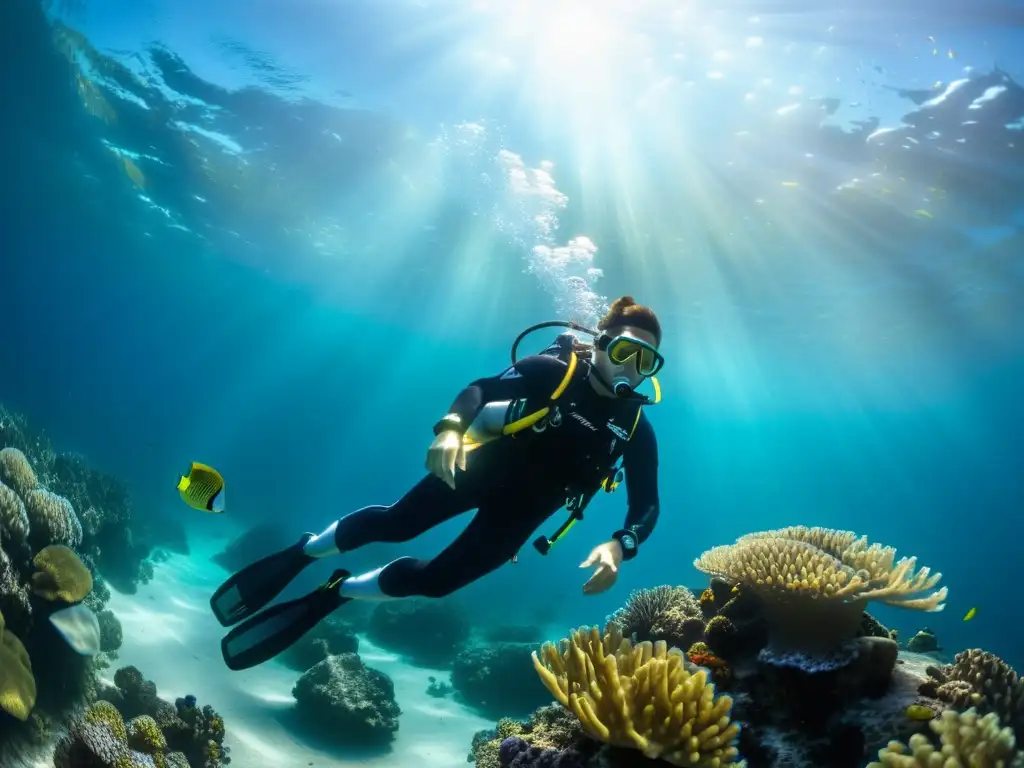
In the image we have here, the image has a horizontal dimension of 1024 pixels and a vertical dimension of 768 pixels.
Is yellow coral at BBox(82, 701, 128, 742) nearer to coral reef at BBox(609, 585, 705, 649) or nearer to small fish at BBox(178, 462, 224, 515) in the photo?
small fish at BBox(178, 462, 224, 515)

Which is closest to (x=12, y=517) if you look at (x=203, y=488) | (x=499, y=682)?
(x=203, y=488)

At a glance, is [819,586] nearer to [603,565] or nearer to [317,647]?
[603,565]

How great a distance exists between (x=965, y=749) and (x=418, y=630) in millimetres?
14533

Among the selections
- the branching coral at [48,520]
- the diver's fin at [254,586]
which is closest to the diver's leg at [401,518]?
the diver's fin at [254,586]

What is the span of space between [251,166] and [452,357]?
24.1m

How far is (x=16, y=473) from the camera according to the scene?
255 inches

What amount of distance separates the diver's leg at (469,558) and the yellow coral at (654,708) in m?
1.34

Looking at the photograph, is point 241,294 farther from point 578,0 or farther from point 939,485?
point 939,485

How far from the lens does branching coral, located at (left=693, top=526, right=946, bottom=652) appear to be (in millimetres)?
3393

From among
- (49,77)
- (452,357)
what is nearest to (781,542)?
(49,77)

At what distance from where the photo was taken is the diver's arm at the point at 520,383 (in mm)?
4223

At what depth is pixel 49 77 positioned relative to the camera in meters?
20.3

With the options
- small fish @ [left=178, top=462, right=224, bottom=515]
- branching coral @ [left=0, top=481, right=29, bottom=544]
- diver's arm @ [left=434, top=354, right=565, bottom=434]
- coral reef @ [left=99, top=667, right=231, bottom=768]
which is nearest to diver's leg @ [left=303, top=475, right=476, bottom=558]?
diver's arm @ [left=434, top=354, right=565, bottom=434]

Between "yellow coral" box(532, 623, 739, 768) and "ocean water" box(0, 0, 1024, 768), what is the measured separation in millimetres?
5405
